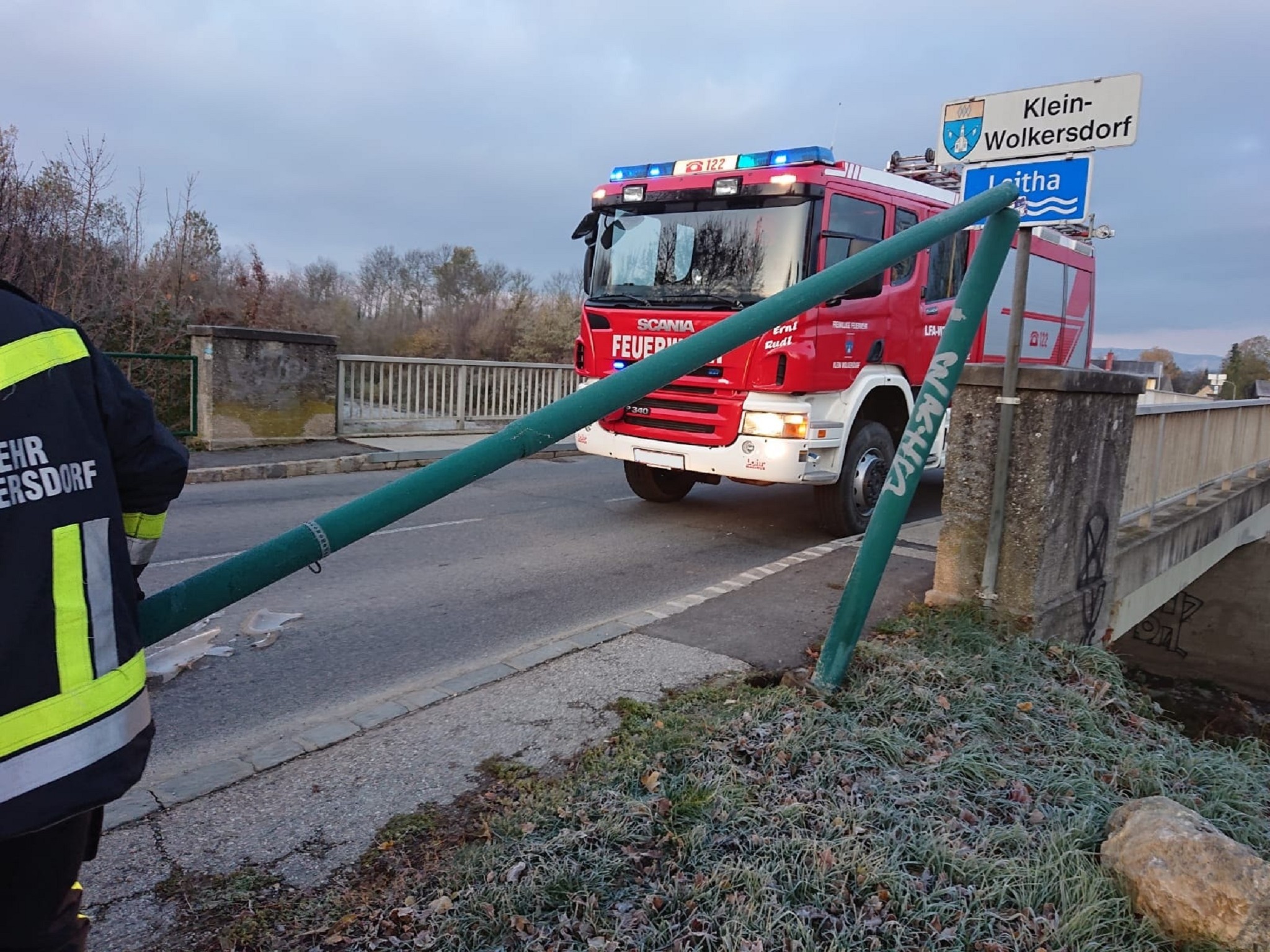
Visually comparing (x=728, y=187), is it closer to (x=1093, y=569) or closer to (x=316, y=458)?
(x=1093, y=569)

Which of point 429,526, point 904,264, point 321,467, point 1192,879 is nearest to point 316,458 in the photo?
point 321,467

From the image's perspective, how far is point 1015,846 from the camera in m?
2.77

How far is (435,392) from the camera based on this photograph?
48.4ft

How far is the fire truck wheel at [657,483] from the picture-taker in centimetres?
961

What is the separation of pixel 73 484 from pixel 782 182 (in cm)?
671

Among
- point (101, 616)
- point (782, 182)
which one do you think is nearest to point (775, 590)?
point (782, 182)

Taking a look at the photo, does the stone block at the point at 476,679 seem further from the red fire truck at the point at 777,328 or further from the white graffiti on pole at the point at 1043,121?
the white graffiti on pole at the point at 1043,121

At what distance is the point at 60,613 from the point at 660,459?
21.9 ft

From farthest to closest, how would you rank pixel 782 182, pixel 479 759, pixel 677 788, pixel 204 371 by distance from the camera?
pixel 204 371, pixel 782 182, pixel 479 759, pixel 677 788

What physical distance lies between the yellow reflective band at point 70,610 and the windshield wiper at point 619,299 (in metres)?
6.76

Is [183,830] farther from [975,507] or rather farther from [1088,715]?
[975,507]

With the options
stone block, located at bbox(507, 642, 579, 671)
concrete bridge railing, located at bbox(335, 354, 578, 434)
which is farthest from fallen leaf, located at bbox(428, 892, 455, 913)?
concrete bridge railing, located at bbox(335, 354, 578, 434)

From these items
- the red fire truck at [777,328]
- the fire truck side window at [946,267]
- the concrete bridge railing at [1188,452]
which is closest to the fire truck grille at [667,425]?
the red fire truck at [777,328]

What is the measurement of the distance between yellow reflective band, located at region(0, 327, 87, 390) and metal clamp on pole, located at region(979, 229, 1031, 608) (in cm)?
423
